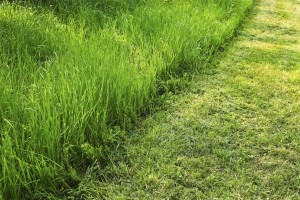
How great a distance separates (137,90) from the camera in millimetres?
3051

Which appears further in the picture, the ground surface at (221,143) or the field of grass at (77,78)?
the ground surface at (221,143)

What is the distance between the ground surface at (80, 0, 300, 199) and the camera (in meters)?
2.26

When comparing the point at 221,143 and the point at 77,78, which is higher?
the point at 77,78

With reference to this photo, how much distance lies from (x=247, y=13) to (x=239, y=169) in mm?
4700

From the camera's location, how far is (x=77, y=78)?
8.78 feet

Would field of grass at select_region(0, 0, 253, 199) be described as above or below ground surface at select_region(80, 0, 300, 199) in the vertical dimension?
above

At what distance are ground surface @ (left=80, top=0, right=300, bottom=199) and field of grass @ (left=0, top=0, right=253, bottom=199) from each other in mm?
207

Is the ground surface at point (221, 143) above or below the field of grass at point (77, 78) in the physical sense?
below

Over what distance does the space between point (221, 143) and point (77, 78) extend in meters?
1.26

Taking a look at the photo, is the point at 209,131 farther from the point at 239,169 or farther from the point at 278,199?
the point at 278,199

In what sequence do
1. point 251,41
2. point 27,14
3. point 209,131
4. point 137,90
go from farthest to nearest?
point 251,41 → point 27,14 → point 137,90 → point 209,131

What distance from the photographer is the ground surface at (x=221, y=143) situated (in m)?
2.26

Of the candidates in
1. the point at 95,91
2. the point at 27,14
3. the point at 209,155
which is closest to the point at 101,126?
the point at 95,91

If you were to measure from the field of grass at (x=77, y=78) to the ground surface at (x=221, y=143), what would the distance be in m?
0.21
